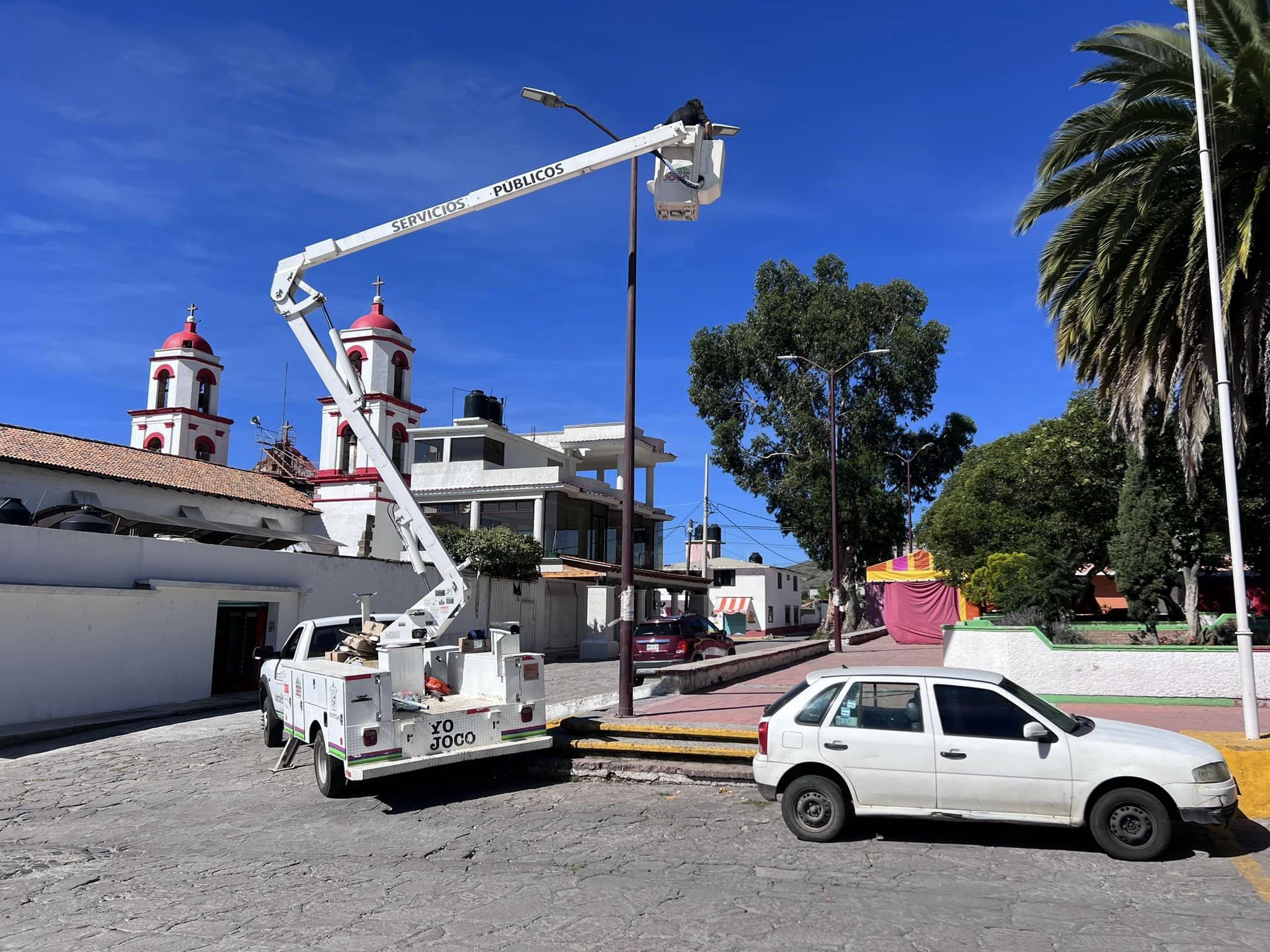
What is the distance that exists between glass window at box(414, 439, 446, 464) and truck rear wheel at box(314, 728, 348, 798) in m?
34.6

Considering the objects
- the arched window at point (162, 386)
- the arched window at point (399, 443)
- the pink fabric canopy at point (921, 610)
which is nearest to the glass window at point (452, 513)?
the arched window at point (399, 443)

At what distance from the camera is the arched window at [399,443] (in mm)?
36969

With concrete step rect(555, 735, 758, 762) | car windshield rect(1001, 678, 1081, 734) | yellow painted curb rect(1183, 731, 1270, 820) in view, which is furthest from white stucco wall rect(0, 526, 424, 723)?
yellow painted curb rect(1183, 731, 1270, 820)

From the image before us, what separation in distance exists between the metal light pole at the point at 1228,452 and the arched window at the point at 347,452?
30.6 meters

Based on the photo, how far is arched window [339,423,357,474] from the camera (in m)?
35.5

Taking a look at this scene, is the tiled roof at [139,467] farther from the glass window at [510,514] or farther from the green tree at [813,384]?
the green tree at [813,384]

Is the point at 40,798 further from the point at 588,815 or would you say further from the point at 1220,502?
the point at 1220,502

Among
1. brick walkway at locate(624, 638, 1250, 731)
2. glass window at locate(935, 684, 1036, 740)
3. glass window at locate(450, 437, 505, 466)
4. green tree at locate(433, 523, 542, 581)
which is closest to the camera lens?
glass window at locate(935, 684, 1036, 740)

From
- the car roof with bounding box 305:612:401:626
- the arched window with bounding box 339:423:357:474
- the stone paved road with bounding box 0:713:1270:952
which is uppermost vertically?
the arched window with bounding box 339:423:357:474

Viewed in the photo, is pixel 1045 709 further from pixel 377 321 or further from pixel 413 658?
pixel 377 321

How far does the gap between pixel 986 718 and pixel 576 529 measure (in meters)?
34.6

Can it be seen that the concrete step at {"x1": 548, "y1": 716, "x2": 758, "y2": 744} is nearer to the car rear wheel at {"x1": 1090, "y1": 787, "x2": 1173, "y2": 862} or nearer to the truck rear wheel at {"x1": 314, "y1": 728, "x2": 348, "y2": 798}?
the truck rear wheel at {"x1": 314, "y1": 728, "x2": 348, "y2": 798}

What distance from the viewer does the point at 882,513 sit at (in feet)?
125

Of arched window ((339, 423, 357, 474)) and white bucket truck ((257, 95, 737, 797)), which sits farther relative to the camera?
arched window ((339, 423, 357, 474))
